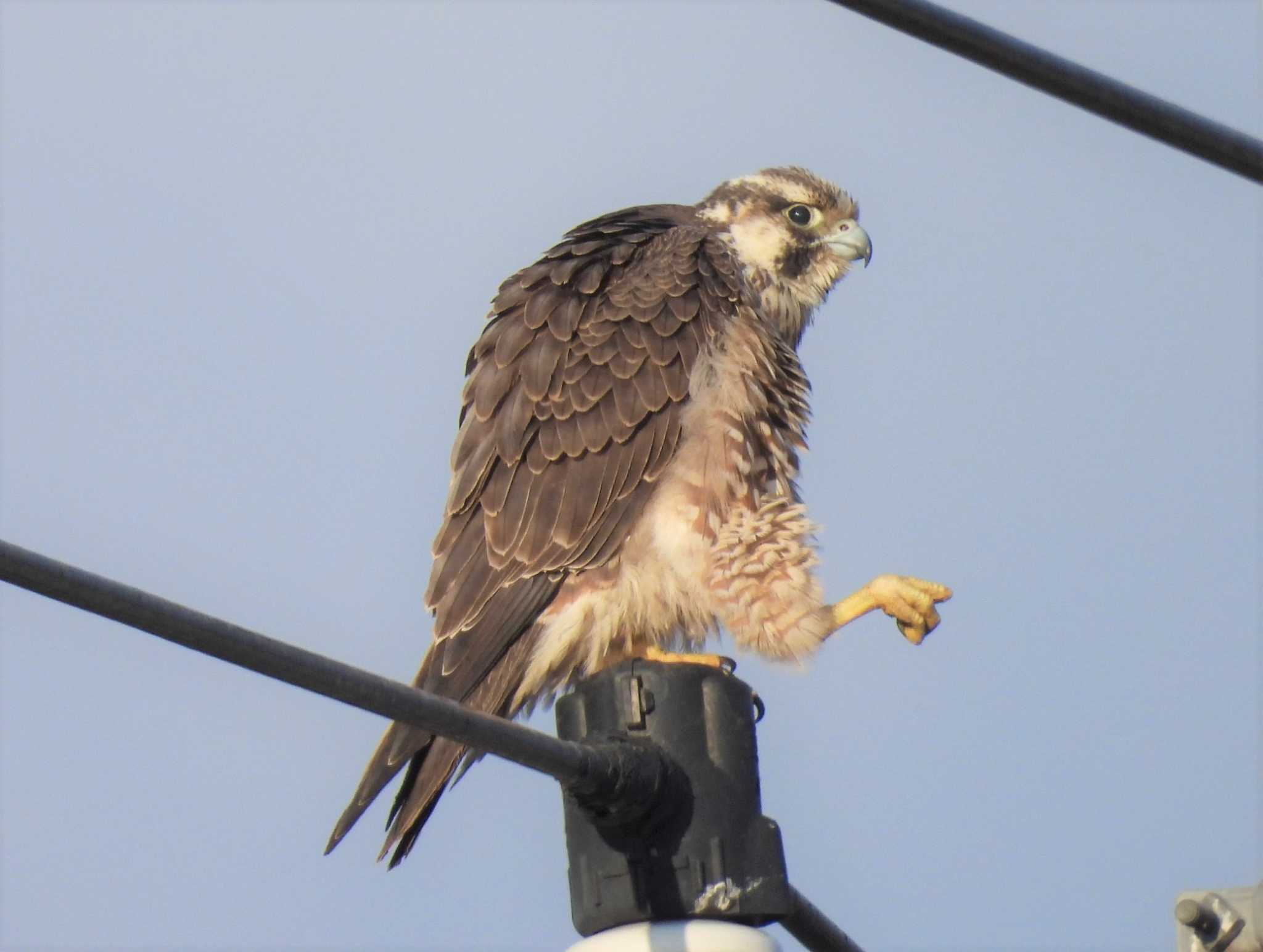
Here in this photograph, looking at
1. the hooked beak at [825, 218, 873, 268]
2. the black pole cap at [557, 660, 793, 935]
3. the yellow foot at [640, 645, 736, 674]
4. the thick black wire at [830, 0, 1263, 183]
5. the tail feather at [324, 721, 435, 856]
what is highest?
the hooked beak at [825, 218, 873, 268]

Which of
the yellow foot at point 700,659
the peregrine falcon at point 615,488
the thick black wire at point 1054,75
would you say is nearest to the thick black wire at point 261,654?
the thick black wire at point 1054,75

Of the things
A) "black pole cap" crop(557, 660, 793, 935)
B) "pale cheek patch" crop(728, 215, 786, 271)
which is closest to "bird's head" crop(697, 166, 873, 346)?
"pale cheek patch" crop(728, 215, 786, 271)

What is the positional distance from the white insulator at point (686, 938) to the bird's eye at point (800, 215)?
13.0 ft

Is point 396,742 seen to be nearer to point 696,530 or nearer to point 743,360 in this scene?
point 696,530

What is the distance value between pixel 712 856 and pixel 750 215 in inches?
151

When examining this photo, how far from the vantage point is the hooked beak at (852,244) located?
6.77 metres

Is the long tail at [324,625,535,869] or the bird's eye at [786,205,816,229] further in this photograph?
the bird's eye at [786,205,816,229]

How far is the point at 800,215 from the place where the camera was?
682 cm

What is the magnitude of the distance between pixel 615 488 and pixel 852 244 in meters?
1.65

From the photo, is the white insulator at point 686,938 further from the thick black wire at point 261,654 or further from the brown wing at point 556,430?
the brown wing at point 556,430

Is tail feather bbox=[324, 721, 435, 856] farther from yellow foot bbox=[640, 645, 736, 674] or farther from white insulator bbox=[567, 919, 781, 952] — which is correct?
white insulator bbox=[567, 919, 781, 952]

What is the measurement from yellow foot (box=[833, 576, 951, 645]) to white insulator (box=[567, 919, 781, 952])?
67.8 inches

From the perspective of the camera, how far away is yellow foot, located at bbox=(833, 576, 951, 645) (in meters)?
4.82

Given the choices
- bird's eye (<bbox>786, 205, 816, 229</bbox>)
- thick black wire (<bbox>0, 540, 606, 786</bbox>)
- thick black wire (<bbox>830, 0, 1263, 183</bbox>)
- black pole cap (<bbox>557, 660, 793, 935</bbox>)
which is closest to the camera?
thick black wire (<bbox>0, 540, 606, 786</bbox>)
